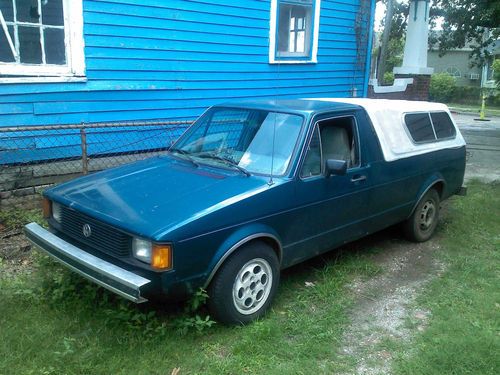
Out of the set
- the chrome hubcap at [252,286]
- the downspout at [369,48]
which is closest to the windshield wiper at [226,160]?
the chrome hubcap at [252,286]

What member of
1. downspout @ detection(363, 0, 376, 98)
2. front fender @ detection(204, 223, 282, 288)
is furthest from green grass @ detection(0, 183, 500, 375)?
downspout @ detection(363, 0, 376, 98)

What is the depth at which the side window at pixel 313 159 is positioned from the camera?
3.98 metres

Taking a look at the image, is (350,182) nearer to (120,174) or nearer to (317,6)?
(120,174)

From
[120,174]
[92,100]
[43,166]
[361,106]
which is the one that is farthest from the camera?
[92,100]

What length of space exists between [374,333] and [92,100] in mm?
4807

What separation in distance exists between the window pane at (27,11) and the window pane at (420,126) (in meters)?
4.56

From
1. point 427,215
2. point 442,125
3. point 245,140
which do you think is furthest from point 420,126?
point 245,140

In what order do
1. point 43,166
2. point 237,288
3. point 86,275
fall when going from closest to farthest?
point 86,275 < point 237,288 < point 43,166

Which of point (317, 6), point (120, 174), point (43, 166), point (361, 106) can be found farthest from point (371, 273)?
point (317, 6)

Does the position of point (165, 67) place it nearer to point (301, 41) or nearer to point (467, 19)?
point (301, 41)

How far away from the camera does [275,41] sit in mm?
8789

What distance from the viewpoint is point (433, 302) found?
13.6 ft

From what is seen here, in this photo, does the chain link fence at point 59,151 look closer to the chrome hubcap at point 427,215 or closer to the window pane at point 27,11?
the window pane at point 27,11

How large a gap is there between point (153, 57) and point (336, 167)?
421 cm
